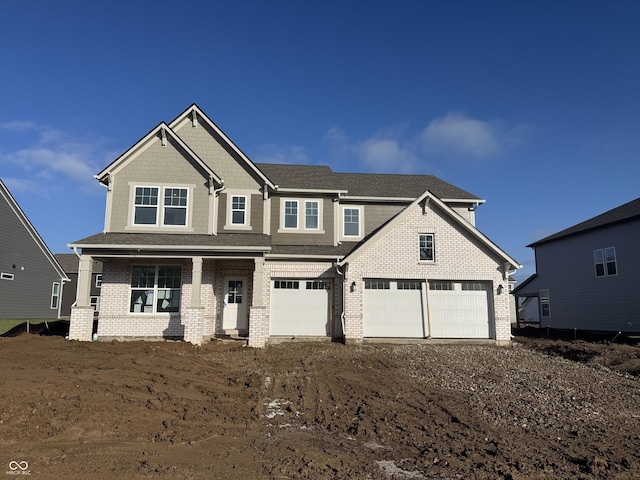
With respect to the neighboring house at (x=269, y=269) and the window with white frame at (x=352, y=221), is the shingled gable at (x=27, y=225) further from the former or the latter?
the window with white frame at (x=352, y=221)

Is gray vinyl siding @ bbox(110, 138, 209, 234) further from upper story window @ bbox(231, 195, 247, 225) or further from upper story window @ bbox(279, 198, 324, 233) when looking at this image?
upper story window @ bbox(279, 198, 324, 233)

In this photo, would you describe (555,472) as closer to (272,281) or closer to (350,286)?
(350,286)

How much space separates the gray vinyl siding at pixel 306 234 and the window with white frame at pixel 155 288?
4.05 m

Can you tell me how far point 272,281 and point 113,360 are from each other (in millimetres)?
7137

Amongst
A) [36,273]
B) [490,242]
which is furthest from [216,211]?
[36,273]

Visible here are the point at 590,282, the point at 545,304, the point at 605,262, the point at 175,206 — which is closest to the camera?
the point at 175,206

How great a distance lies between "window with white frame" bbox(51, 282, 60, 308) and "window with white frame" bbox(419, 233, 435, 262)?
24499 mm

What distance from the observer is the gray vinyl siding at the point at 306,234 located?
17406 millimetres

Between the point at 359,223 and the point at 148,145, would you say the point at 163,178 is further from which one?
the point at 359,223

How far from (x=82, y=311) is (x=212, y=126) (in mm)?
8391

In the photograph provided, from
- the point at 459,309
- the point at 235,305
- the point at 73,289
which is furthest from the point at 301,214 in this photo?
the point at 73,289

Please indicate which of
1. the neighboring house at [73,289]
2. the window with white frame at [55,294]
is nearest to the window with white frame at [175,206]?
the window with white frame at [55,294]

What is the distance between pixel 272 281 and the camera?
16438 mm

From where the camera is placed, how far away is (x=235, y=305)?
1655 cm
